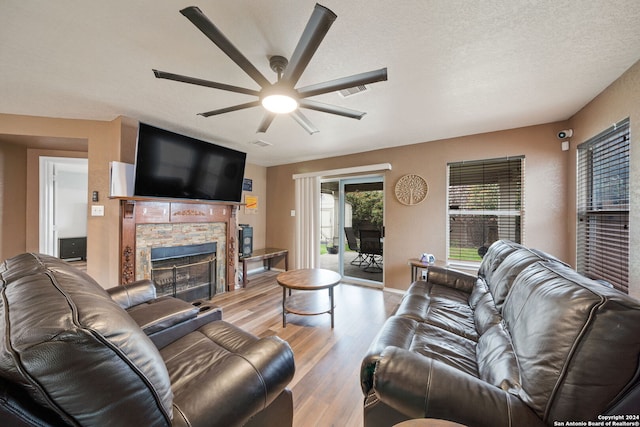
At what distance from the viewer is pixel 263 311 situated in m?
2.99

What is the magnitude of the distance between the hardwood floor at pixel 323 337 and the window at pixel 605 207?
2079mm

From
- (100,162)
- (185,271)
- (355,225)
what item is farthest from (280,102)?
(355,225)

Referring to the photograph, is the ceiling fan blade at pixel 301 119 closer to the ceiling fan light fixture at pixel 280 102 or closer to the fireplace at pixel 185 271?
the ceiling fan light fixture at pixel 280 102

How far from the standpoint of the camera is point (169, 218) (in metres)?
3.09

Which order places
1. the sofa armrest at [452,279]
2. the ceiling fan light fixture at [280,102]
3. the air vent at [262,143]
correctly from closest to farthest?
1. the ceiling fan light fixture at [280,102]
2. the sofa armrest at [452,279]
3. the air vent at [262,143]

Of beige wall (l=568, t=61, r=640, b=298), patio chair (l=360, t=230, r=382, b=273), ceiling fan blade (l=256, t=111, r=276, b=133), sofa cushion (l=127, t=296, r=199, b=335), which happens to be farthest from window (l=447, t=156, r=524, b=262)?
sofa cushion (l=127, t=296, r=199, b=335)

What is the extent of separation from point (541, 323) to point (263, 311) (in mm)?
2726

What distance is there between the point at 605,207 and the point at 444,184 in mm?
1533

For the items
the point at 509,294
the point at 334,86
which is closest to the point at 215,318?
the point at 334,86

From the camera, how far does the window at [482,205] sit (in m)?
3.04

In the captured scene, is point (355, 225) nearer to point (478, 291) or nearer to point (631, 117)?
point (478, 291)

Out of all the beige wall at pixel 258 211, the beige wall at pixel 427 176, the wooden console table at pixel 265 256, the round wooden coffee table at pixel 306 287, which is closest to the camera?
the round wooden coffee table at pixel 306 287

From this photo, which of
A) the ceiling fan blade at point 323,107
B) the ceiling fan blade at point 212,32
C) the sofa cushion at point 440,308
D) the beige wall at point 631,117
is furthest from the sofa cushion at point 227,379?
the beige wall at point 631,117

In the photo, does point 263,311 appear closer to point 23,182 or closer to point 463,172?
point 463,172
